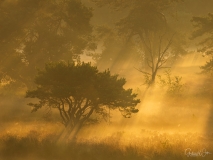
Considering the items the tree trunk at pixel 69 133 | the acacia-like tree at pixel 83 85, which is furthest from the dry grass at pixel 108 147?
the acacia-like tree at pixel 83 85

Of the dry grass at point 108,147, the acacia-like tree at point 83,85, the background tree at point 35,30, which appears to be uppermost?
the background tree at point 35,30

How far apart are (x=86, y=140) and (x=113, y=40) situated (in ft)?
92.2

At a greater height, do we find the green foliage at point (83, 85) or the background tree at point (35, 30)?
the background tree at point (35, 30)

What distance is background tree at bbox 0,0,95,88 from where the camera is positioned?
26.5 metres

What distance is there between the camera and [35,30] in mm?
28578

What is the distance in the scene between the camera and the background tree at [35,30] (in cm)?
2655

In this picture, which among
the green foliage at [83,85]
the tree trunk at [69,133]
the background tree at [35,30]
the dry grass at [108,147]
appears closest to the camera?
the dry grass at [108,147]

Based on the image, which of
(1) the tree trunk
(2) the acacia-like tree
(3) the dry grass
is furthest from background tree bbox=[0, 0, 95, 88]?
(3) the dry grass

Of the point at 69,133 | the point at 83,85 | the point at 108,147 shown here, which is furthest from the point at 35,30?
the point at 108,147

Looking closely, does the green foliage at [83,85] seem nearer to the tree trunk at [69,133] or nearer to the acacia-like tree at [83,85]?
the acacia-like tree at [83,85]

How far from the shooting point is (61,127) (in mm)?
15570

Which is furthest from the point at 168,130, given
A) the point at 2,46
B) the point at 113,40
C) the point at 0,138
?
the point at 113,40

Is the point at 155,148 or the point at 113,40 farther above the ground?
the point at 113,40

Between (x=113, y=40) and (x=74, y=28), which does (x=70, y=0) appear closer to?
(x=74, y=28)
